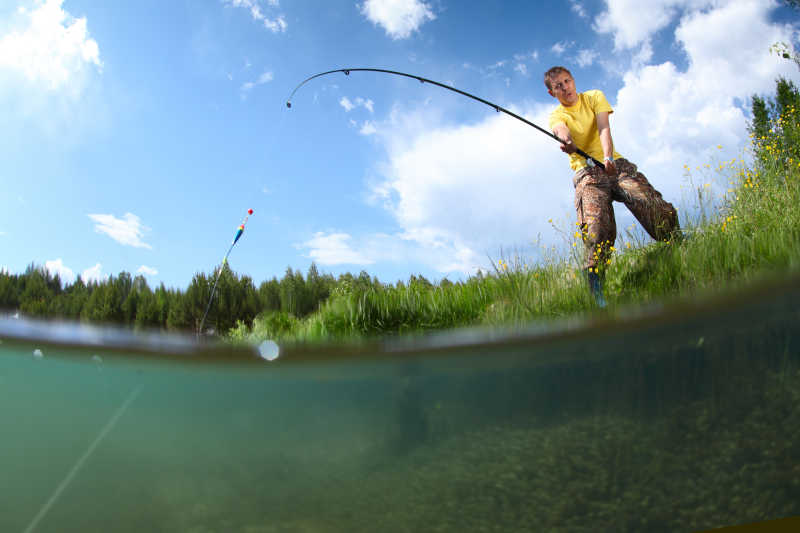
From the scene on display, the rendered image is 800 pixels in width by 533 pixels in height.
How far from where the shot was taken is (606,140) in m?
3.91

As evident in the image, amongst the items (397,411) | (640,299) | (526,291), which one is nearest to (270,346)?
(397,411)

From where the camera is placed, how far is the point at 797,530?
2.92 meters

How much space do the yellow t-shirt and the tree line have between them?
2400mm

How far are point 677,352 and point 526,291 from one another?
1.41 metres

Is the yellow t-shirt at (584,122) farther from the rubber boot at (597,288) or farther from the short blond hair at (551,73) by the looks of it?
the rubber boot at (597,288)

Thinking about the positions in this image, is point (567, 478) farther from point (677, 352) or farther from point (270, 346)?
point (270, 346)

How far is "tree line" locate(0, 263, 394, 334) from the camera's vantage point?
113 inches

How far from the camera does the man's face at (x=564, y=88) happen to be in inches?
163

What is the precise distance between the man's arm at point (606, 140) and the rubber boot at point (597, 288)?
1.07 meters

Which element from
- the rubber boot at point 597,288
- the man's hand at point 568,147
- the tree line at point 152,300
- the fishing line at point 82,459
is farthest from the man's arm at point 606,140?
the fishing line at point 82,459

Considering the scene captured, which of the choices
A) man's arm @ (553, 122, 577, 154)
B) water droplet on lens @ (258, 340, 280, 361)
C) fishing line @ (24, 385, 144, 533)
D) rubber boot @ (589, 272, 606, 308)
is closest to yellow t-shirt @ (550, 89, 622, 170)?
man's arm @ (553, 122, 577, 154)

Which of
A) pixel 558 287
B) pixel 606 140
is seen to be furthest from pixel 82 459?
pixel 606 140

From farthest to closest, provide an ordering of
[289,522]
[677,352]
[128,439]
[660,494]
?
[128,439]
[677,352]
[289,522]
[660,494]

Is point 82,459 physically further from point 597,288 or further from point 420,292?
point 597,288
